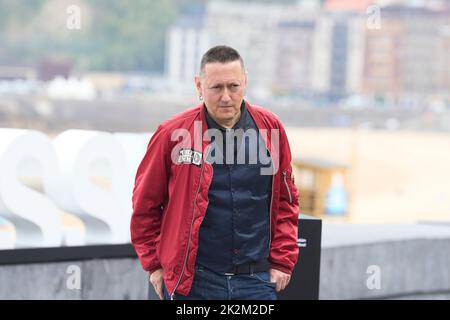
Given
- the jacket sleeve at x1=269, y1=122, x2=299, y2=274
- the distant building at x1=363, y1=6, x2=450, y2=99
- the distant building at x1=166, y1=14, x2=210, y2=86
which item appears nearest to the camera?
the jacket sleeve at x1=269, y1=122, x2=299, y2=274

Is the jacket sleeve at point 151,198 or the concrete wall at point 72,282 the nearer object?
the jacket sleeve at point 151,198

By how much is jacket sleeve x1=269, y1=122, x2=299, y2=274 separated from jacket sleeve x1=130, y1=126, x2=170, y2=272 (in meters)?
0.39

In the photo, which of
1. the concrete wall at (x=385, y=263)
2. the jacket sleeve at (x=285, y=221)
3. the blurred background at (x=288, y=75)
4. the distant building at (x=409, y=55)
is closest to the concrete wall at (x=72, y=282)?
the concrete wall at (x=385, y=263)

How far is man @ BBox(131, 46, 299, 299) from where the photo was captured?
3146mm

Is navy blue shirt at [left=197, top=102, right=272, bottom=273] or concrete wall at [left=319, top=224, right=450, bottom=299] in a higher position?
navy blue shirt at [left=197, top=102, right=272, bottom=273]

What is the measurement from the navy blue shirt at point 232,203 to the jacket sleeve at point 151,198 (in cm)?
16

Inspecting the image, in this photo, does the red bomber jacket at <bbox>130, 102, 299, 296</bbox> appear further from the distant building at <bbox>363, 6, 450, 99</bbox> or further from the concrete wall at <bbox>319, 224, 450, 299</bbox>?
the distant building at <bbox>363, 6, 450, 99</bbox>

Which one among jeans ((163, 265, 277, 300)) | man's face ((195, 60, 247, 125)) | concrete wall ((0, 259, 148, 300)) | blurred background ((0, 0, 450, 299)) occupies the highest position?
blurred background ((0, 0, 450, 299))

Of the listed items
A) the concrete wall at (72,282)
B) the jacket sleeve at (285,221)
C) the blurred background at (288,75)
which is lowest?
the concrete wall at (72,282)

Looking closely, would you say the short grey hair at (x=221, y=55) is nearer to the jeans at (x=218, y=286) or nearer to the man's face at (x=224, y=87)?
the man's face at (x=224, y=87)

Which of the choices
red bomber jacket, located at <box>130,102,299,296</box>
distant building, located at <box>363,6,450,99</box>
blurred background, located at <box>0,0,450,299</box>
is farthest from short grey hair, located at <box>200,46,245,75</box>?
distant building, located at <box>363,6,450,99</box>

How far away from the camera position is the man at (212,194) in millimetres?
3146

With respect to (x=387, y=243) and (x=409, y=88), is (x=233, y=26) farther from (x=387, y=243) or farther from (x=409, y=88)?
(x=387, y=243)
